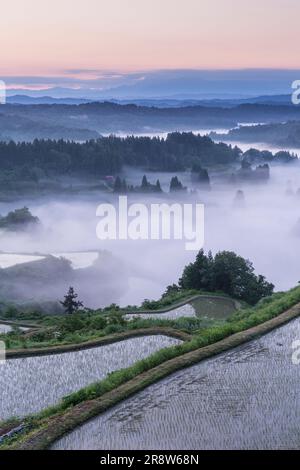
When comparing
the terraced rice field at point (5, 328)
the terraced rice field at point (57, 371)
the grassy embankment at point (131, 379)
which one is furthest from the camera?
the terraced rice field at point (5, 328)

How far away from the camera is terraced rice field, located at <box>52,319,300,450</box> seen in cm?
1006

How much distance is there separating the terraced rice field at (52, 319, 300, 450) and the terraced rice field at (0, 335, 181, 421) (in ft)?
6.24

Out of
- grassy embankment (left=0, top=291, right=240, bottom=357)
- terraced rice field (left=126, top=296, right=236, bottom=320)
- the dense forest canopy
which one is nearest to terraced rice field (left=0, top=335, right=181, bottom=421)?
grassy embankment (left=0, top=291, right=240, bottom=357)

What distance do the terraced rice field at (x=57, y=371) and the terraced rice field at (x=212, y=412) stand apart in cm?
190

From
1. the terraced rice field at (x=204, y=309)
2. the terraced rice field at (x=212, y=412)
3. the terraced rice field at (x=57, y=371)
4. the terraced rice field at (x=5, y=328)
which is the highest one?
the terraced rice field at (x=212, y=412)

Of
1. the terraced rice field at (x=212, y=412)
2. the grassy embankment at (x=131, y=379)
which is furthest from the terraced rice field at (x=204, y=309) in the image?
the terraced rice field at (x=212, y=412)

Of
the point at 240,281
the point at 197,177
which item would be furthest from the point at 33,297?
the point at 197,177

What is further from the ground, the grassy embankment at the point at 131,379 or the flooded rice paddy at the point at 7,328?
the grassy embankment at the point at 131,379

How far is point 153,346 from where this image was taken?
50.2 feet

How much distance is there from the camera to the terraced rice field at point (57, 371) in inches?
493

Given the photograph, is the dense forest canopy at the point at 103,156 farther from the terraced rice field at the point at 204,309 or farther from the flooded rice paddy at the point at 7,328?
the flooded rice paddy at the point at 7,328

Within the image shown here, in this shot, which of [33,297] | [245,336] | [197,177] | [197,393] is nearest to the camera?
[197,393]
